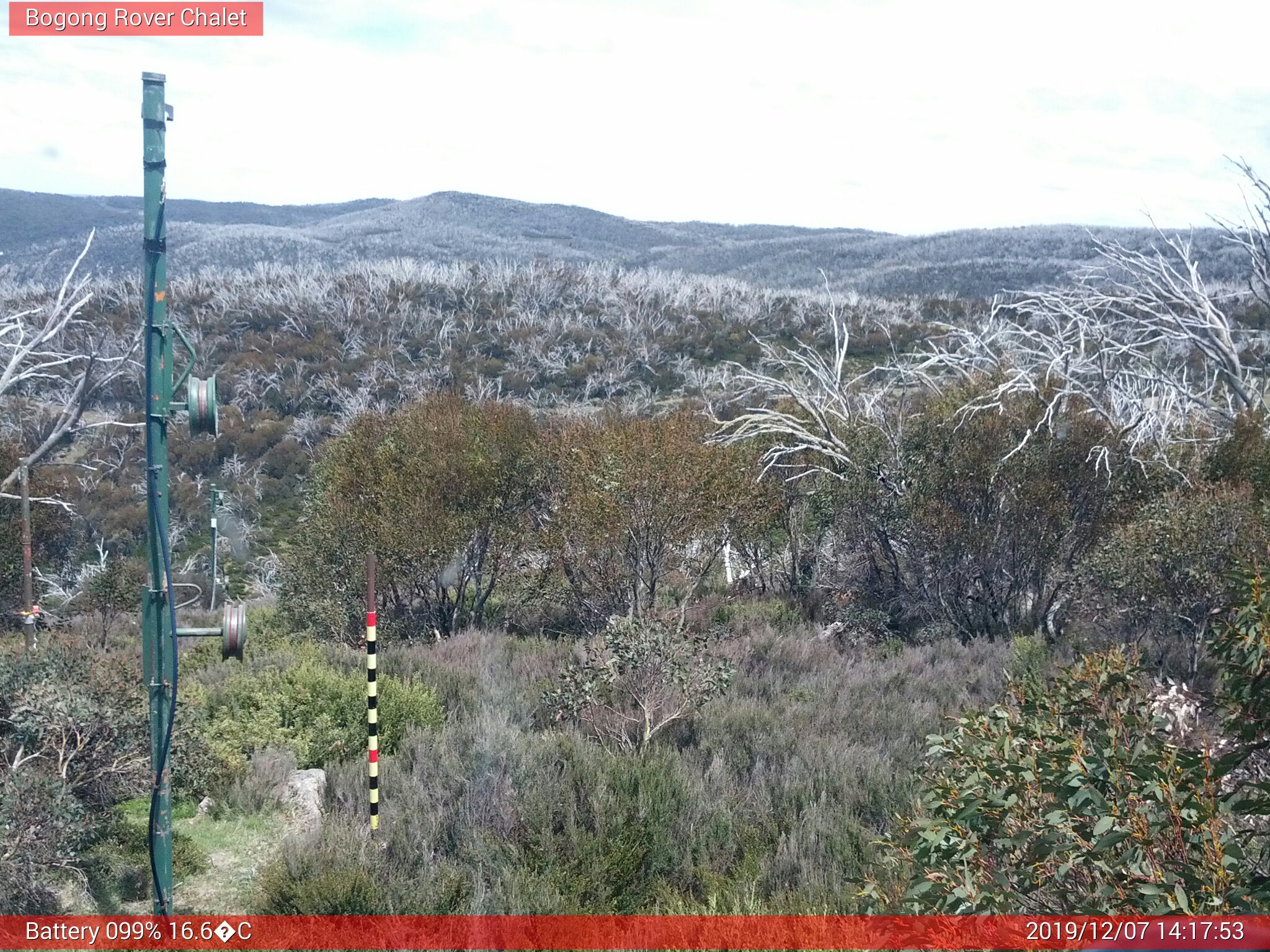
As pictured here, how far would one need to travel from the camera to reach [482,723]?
793cm

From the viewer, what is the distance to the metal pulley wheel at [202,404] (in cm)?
446

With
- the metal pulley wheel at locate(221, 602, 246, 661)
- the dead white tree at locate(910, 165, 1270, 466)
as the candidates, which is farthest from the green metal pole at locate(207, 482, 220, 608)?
the metal pulley wheel at locate(221, 602, 246, 661)

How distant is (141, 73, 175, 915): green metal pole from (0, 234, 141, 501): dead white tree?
5.19m

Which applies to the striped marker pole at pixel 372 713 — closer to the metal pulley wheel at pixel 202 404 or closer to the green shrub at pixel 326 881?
the green shrub at pixel 326 881

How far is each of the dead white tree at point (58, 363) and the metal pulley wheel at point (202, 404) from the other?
5351 millimetres

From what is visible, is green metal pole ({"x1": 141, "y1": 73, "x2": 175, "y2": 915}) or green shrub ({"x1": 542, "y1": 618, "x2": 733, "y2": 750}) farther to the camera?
green shrub ({"x1": 542, "y1": 618, "x2": 733, "y2": 750})

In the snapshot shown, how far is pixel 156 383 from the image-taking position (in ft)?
14.9

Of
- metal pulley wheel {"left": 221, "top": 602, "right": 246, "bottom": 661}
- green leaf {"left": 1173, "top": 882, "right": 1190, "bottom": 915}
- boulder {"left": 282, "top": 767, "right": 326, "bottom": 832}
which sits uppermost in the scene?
metal pulley wheel {"left": 221, "top": 602, "right": 246, "bottom": 661}

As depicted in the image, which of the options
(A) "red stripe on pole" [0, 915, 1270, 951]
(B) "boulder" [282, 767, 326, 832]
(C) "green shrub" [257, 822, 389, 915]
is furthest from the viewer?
(B) "boulder" [282, 767, 326, 832]

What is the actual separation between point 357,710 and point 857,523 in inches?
346

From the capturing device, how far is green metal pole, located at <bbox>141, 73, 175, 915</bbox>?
14.7 ft

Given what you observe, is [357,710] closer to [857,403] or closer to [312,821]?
[312,821]

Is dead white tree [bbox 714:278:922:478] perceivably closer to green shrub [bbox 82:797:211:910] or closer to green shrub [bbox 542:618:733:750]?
green shrub [bbox 542:618:733:750]

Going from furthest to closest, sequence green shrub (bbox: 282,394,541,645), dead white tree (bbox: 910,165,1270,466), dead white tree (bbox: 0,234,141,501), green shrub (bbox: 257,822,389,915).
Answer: green shrub (bbox: 282,394,541,645)
dead white tree (bbox: 910,165,1270,466)
dead white tree (bbox: 0,234,141,501)
green shrub (bbox: 257,822,389,915)
